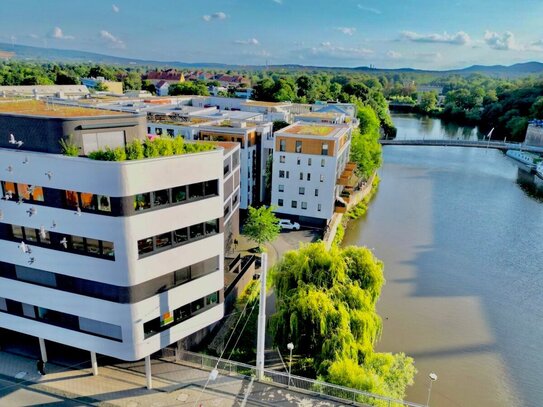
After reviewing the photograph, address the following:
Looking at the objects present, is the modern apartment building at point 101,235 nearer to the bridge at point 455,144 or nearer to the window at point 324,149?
the window at point 324,149

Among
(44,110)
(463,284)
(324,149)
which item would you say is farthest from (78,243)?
(463,284)

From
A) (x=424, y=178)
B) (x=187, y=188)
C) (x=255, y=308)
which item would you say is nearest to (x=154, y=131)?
(x=255, y=308)

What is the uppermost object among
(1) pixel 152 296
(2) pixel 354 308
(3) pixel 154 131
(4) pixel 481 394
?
(3) pixel 154 131

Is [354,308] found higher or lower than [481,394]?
higher

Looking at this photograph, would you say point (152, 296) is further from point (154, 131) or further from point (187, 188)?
point (154, 131)

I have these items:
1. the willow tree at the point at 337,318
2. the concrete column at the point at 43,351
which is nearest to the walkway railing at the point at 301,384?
the willow tree at the point at 337,318

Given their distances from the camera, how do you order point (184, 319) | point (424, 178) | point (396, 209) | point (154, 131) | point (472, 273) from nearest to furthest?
point (184, 319), point (472, 273), point (154, 131), point (396, 209), point (424, 178)

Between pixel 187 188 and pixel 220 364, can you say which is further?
pixel 220 364
